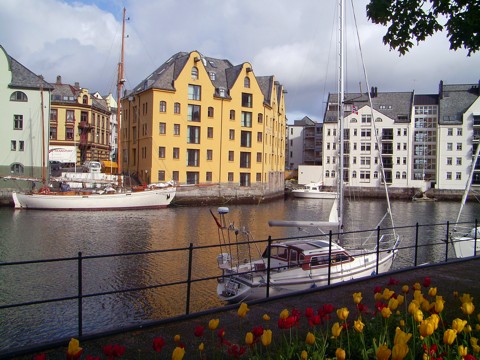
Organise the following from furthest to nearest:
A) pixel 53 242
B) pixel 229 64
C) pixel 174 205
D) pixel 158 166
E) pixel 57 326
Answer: pixel 229 64
pixel 158 166
pixel 174 205
pixel 53 242
pixel 57 326

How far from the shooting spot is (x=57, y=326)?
13047 millimetres

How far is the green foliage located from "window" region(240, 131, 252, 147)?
53135 mm

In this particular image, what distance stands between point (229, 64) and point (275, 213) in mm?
30247

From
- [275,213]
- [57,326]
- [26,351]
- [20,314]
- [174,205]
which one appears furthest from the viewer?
[174,205]

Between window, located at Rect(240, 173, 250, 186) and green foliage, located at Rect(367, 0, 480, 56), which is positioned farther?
window, located at Rect(240, 173, 250, 186)

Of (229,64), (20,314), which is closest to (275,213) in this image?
(229,64)

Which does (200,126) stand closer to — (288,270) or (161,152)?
(161,152)

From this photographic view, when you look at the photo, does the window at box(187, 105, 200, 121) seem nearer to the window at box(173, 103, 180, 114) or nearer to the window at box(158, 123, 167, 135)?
the window at box(173, 103, 180, 114)

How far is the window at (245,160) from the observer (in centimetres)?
6120

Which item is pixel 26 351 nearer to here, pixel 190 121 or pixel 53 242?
pixel 53 242

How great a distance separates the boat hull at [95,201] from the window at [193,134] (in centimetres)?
977

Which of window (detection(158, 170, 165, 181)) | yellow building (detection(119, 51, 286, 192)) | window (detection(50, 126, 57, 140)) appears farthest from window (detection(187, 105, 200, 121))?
window (detection(50, 126, 57, 140))

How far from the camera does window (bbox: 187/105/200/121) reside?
2248 inches

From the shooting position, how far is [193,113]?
5734 centimetres
